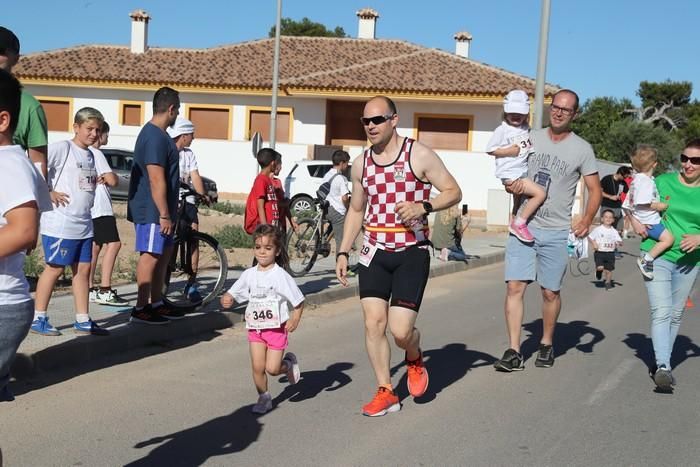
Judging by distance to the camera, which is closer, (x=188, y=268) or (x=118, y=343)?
(x=118, y=343)

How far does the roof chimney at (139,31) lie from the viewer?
131 feet

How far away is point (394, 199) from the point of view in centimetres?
593

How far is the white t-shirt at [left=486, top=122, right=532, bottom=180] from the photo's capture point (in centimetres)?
735

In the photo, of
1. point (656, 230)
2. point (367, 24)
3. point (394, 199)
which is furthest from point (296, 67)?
point (394, 199)

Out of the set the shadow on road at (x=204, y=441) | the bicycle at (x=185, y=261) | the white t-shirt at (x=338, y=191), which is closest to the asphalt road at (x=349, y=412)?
the shadow on road at (x=204, y=441)

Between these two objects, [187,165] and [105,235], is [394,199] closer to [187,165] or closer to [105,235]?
[105,235]

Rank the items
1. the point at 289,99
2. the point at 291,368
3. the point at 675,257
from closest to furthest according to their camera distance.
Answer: the point at 291,368 → the point at 675,257 → the point at 289,99

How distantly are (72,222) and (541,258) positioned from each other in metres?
3.91

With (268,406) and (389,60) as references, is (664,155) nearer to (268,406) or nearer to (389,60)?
(389,60)

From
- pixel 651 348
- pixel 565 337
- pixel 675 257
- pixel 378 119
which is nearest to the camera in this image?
pixel 378 119

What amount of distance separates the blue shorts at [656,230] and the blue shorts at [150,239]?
4057 mm

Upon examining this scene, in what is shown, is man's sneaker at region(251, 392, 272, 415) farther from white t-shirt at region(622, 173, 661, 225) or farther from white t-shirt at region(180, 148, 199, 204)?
white t-shirt at region(180, 148, 199, 204)

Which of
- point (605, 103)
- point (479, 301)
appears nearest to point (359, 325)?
point (479, 301)

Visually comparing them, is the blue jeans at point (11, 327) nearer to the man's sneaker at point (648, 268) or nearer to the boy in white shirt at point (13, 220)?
the boy in white shirt at point (13, 220)
